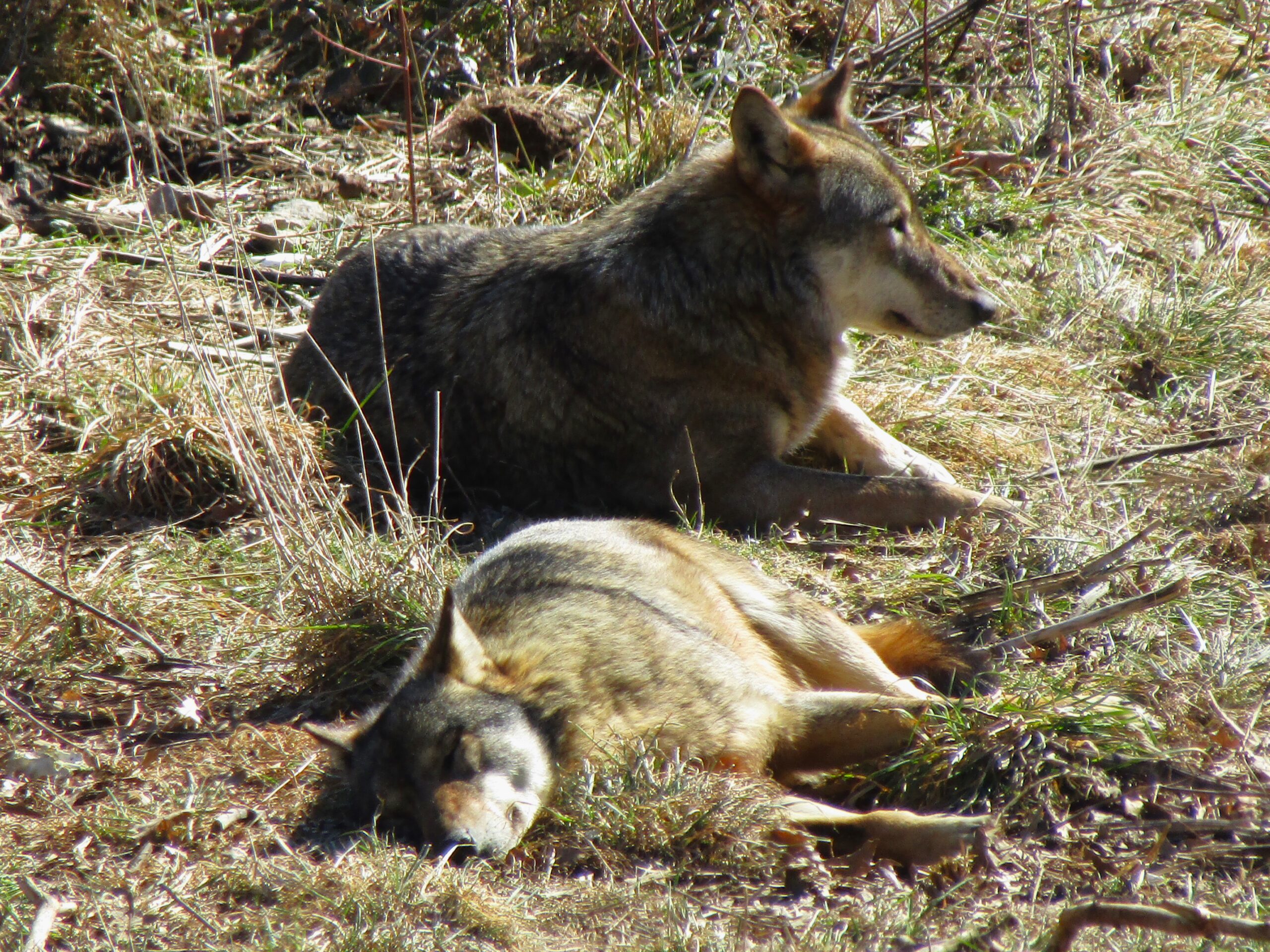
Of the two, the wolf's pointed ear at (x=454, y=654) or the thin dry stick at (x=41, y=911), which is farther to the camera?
the wolf's pointed ear at (x=454, y=654)

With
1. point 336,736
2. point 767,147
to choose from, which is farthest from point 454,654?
point 767,147

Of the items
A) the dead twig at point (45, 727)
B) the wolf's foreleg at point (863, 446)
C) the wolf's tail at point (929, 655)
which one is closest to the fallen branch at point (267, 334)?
the dead twig at point (45, 727)

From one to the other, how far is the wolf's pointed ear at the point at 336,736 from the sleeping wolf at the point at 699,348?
5.82 feet

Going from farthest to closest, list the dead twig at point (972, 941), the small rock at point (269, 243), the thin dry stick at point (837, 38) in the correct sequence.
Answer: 1. the thin dry stick at point (837, 38)
2. the small rock at point (269, 243)
3. the dead twig at point (972, 941)

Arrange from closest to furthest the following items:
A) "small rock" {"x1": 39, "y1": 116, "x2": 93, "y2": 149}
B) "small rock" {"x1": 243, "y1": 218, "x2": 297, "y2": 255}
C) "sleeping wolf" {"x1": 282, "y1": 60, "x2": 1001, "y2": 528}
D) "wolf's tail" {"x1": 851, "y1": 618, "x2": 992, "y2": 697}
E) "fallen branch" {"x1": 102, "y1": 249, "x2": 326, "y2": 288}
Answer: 1. "wolf's tail" {"x1": 851, "y1": 618, "x2": 992, "y2": 697}
2. "sleeping wolf" {"x1": 282, "y1": 60, "x2": 1001, "y2": 528}
3. "fallen branch" {"x1": 102, "y1": 249, "x2": 326, "y2": 288}
4. "small rock" {"x1": 243, "y1": 218, "x2": 297, "y2": 255}
5. "small rock" {"x1": 39, "y1": 116, "x2": 93, "y2": 149}

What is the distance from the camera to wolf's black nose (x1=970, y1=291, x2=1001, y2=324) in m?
5.77

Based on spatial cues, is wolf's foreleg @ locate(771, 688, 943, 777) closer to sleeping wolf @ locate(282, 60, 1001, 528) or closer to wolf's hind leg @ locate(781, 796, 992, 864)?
wolf's hind leg @ locate(781, 796, 992, 864)

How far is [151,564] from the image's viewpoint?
16.8ft

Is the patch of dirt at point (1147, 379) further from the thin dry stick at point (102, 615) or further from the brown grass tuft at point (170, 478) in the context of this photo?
the thin dry stick at point (102, 615)

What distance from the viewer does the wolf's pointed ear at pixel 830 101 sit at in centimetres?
600

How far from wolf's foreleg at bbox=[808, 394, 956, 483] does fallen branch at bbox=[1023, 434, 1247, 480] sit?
513 mm

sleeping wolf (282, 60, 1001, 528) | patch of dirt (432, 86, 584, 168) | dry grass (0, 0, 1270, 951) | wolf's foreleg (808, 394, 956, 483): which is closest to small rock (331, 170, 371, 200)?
dry grass (0, 0, 1270, 951)

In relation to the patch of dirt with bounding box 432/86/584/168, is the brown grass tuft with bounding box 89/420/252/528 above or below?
below

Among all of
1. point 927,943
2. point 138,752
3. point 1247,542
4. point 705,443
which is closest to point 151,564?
point 138,752
